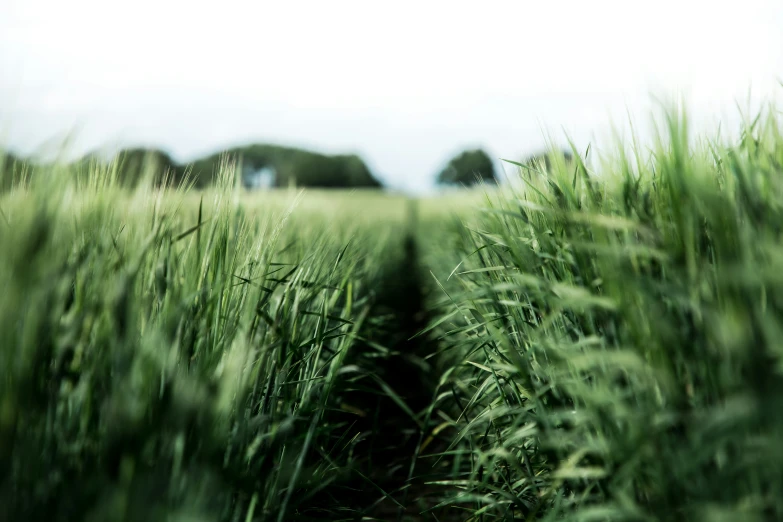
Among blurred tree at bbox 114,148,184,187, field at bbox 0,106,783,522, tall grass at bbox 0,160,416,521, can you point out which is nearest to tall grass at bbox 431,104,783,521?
field at bbox 0,106,783,522

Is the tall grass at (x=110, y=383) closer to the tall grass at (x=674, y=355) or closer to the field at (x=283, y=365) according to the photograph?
the field at (x=283, y=365)

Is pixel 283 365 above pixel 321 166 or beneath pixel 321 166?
beneath

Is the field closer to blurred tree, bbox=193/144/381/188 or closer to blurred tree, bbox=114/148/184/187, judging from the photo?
blurred tree, bbox=114/148/184/187

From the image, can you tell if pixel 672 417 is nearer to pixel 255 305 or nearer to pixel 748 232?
pixel 748 232

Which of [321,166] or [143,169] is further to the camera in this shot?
[321,166]

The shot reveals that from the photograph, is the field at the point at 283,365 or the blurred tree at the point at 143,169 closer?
the field at the point at 283,365

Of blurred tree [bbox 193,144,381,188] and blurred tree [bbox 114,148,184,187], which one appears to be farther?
blurred tree [bbox 193,144,381,188]

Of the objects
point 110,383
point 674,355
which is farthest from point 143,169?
point 674,355

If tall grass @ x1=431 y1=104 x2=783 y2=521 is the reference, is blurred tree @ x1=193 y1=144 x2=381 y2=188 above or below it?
above

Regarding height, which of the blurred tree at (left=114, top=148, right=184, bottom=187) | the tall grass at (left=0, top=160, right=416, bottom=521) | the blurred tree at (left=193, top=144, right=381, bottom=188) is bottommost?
the tall grass at (left=0, top=160, right=416, bottom=521)

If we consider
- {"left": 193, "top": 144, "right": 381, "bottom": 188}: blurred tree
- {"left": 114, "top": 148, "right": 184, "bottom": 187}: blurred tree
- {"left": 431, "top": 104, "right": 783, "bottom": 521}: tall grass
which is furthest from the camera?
{"left": 193, "top": 144, "right": 381, "bottom": 188}: blurred tree

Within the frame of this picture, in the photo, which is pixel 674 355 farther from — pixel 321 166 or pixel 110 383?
pixel 321 166

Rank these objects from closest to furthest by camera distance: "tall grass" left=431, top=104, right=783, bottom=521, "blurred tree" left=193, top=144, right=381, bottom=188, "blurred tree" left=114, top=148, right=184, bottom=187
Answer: "tall grass" left=431, top=104, right=783, bottom=521 → "blurred tree" left=114, top=148, right=184, bottom=187 → "blurred tree" left=193, top=144, right=381, bottom=188

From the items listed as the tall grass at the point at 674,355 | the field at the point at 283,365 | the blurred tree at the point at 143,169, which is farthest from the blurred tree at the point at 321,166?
the tall grass at the point at 674,355
